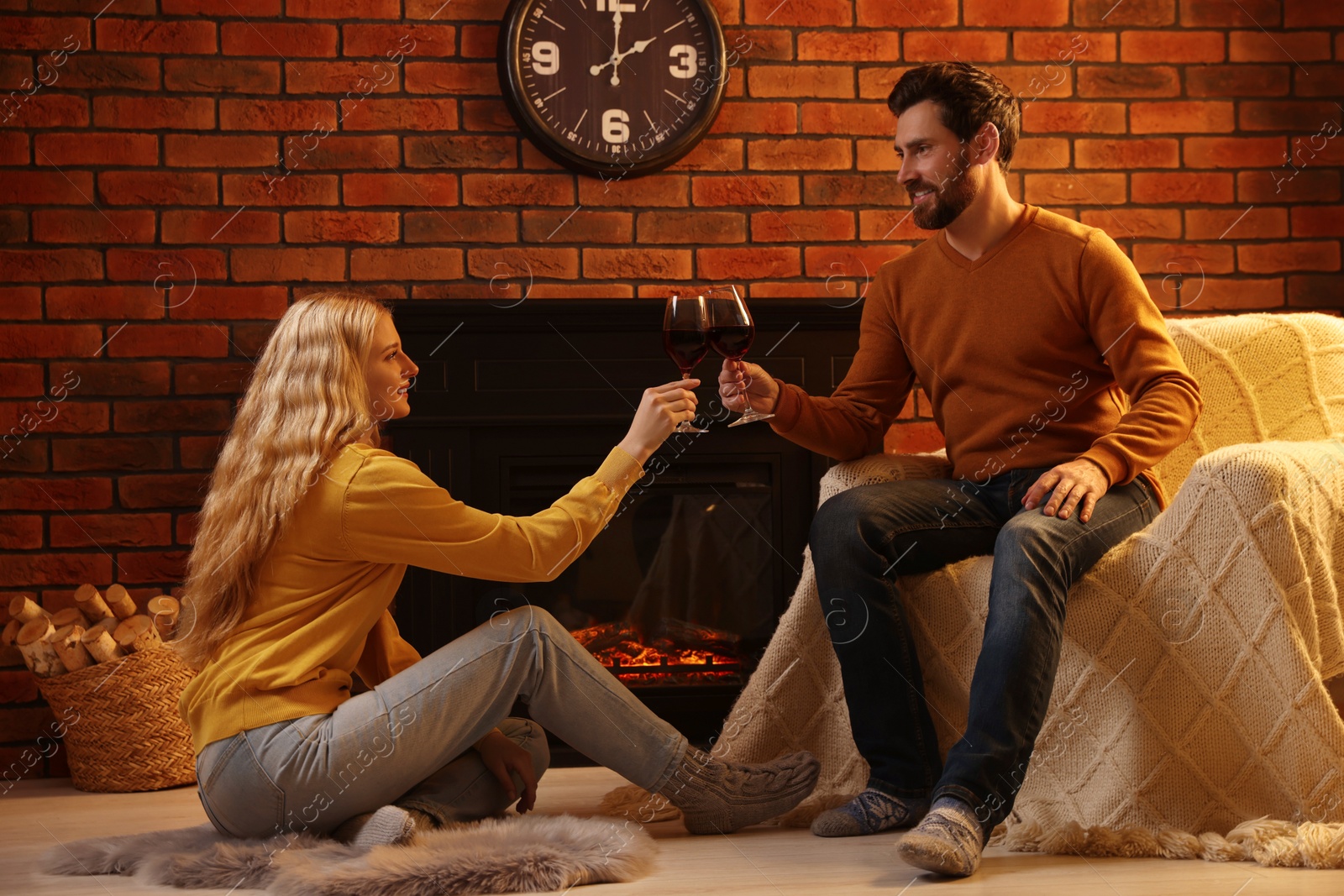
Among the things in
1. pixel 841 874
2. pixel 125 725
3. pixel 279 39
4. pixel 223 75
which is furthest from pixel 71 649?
pixel 841 874

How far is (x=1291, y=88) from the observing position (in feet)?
10.1

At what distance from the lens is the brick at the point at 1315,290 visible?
10.2ft

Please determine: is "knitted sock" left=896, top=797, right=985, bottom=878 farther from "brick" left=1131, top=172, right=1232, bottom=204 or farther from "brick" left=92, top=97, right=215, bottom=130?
"brick" left=92, top=97, right=215, bottom=130

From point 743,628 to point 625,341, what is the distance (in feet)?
2.33

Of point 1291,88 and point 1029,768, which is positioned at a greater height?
point 1291,88

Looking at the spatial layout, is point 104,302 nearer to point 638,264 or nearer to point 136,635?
point 136,635

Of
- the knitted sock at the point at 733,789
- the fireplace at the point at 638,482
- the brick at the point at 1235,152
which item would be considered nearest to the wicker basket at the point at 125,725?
the fireplace at the point at 638,482

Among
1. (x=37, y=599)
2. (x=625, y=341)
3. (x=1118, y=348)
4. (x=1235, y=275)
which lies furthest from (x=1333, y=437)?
(x=37, y=599)

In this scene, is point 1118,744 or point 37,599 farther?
point 37,599

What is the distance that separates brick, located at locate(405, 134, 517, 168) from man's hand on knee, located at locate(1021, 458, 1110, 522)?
1.55 m

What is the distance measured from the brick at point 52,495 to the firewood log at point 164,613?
0.75 ft

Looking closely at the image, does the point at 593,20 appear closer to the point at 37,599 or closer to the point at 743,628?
the point at 743,628

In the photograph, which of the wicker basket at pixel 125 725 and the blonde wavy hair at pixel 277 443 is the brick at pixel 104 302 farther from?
the blonde wavy hair at pixel 277 443

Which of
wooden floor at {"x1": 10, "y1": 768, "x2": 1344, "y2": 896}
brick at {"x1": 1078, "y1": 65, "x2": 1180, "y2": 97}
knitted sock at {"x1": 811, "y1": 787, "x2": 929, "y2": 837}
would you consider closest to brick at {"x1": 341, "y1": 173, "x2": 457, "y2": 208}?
wooden floor at {"x1": 10, "y1": 768, "x2": 1344, "y2": 896}
